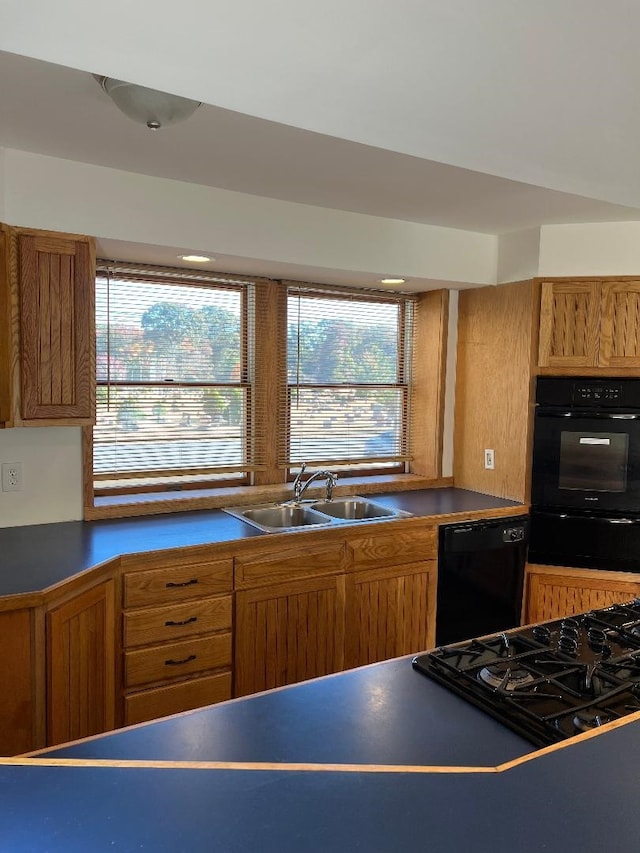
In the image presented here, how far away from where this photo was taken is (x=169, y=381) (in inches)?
127

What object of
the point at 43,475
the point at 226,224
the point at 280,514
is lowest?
→ the point at 280,514

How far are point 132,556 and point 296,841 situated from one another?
69.4 inches

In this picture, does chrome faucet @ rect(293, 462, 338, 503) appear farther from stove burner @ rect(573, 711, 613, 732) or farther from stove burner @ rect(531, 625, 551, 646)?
stove burner @ rect(573, 711, 613, 732)

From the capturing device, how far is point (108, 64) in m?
1.64

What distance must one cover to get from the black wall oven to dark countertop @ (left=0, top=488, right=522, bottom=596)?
0.23 metres

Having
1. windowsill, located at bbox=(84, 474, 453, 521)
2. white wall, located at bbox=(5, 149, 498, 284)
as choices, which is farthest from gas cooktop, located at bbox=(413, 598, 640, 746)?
white wall, located at bbox=(5, 149, 498, 284)

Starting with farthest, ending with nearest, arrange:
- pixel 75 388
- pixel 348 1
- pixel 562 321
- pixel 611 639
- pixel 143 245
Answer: pixel 562 321
pixel 143 245
pixel 75 388
pixel 348 1
pixel 611 639

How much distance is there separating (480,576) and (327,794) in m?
2.60

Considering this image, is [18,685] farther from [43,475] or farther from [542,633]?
[542,633]

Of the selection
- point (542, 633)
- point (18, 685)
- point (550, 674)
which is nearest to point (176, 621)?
point (18, 685)

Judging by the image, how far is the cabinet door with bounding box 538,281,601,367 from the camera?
3352 mm

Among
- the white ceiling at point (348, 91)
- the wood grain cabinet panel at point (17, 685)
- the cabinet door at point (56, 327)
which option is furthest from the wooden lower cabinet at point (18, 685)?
the white ceiling at point (348, 91)

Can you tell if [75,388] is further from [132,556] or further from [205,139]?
[205,139]

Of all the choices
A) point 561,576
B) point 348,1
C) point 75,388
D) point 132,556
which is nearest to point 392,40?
point 348,1
